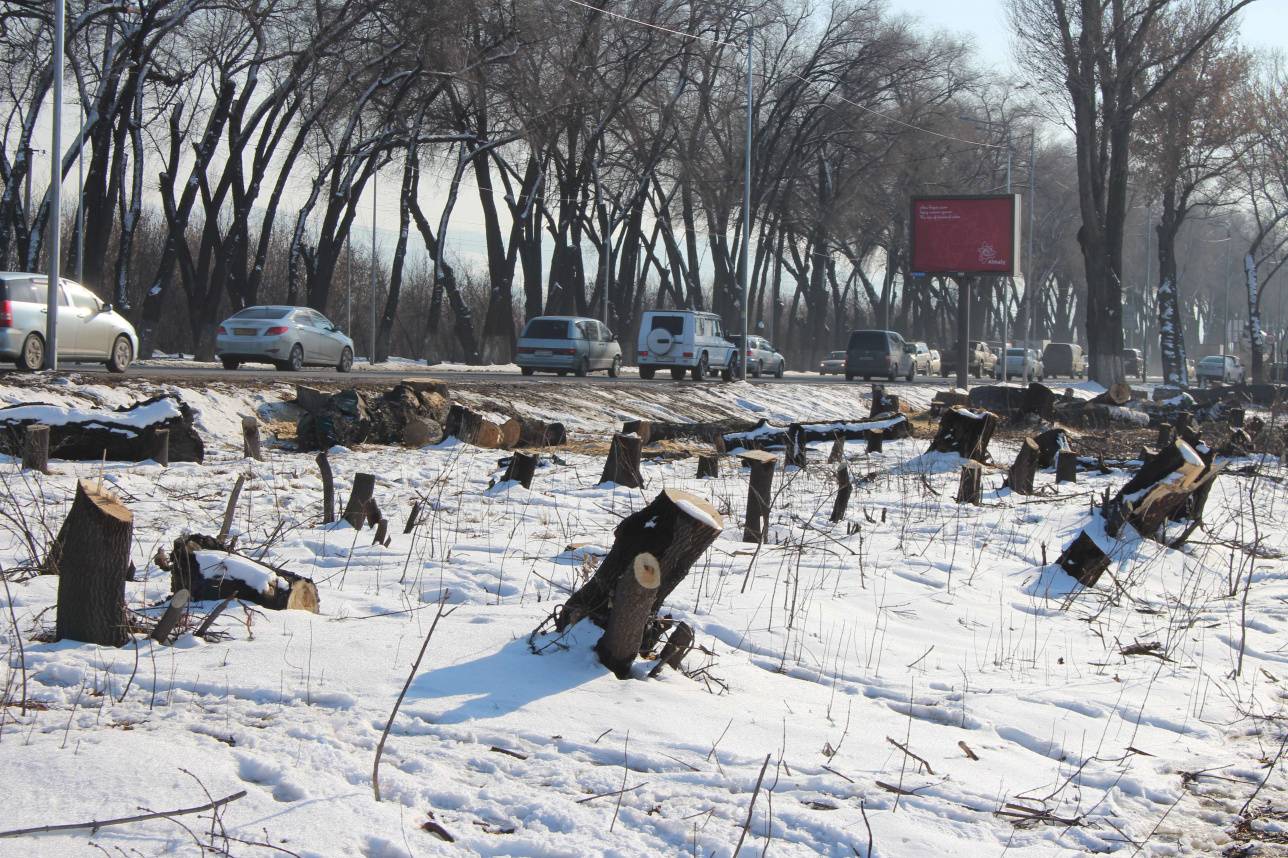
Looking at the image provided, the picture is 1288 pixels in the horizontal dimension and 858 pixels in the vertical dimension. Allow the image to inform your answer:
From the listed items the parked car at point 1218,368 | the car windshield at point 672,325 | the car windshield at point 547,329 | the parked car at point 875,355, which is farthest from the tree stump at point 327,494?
the parked car at point 1218,368

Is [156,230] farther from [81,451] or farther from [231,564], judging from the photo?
[231,564]

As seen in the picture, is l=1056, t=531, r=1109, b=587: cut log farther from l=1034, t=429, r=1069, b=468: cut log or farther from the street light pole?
the street light pole

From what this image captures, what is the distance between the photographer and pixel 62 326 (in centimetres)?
1881

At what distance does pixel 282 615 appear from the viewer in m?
5.35

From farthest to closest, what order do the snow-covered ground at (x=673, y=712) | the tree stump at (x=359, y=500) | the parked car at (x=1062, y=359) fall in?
the parked car at (x=1062, y=359) < the tree stump at (x=359, y=500) < the snow-covered ground at (x=673, y=712)

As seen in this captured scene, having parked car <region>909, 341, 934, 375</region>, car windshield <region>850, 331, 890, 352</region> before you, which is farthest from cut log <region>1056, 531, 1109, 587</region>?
parked car <region>909, 341, 934, 375</region>

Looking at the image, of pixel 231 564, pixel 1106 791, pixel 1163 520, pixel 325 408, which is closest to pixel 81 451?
pixel 325 408

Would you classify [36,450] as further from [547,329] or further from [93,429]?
[547,329]

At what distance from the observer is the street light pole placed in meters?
18.6

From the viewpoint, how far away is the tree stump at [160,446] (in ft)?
37.7

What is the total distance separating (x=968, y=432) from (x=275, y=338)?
49.9 ft

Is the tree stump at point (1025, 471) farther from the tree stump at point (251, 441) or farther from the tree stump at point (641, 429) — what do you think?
the tree stump at point (251, 441)

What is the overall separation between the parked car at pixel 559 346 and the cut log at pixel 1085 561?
24.2 metres

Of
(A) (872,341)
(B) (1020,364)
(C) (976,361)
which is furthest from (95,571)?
(B) (1020,364)
